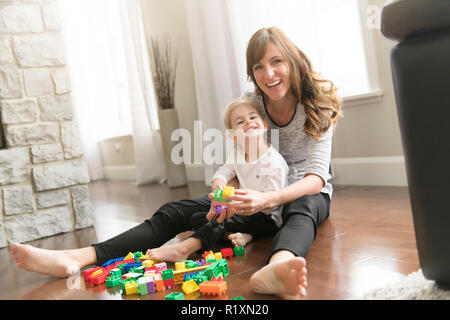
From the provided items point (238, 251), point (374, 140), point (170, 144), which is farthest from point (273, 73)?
point (170, 144)

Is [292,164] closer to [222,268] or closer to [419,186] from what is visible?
[222,268]

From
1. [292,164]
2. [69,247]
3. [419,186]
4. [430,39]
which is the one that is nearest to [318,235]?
[292,164]

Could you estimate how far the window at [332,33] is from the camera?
2658 mm

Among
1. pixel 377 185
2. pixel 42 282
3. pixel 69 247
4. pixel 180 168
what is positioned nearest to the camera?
pixel 42 282

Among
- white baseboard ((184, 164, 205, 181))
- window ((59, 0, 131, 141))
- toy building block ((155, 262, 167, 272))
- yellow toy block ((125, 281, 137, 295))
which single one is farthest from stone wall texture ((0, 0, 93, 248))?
window ((59, 0, 131, 141))

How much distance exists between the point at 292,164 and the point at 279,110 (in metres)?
0.24

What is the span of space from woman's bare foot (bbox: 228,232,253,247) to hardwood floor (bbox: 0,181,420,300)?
0.09 feet

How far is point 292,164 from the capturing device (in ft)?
6.37

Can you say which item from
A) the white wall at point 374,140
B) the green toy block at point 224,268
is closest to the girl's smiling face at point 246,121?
the green toy block at point 224,268

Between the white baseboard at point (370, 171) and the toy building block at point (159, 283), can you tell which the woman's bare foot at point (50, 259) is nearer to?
the toy building block at point (159, 283)

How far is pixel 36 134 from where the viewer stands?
2623 millimetres

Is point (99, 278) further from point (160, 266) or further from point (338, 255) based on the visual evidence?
point (338, 255)

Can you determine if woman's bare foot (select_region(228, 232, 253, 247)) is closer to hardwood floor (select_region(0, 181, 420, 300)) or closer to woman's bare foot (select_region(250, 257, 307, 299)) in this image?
hardwood floor (select_region(0, 181, 420, 300))

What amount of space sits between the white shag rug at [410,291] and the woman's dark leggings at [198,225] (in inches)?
17.0
